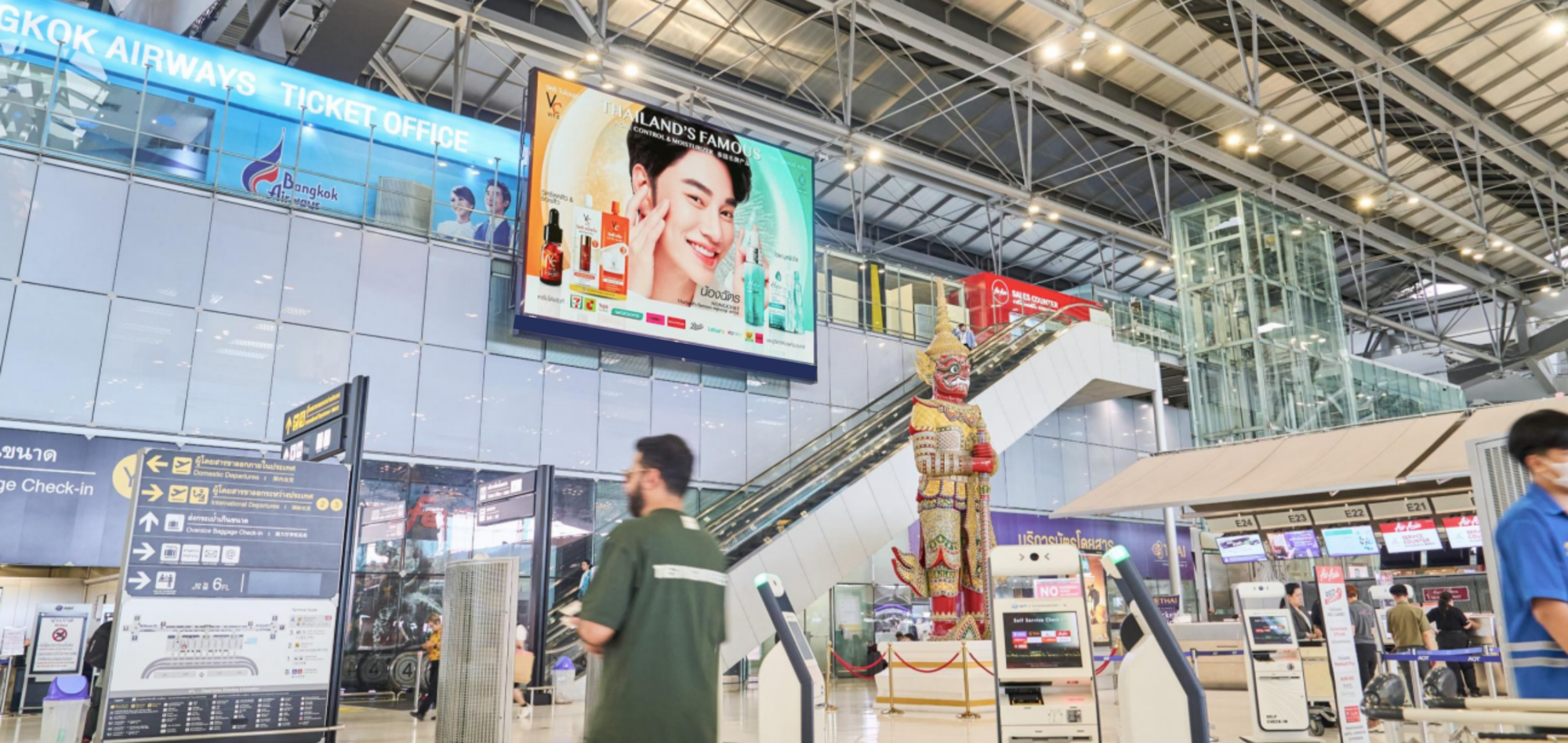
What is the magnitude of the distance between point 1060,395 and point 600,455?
951cm

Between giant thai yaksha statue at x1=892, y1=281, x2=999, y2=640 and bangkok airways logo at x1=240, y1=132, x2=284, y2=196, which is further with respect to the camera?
bangkok airways logo at x1=240, y1=132, x2=284, y2=196

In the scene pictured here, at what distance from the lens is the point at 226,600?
782 centimetres

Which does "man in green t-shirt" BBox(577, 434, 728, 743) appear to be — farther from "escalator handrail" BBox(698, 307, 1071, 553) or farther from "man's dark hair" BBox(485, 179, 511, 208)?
"man's dark hair" BBox(485, 179, 511, 208)

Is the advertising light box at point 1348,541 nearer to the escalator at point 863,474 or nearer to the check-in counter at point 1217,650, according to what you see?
the check-in counter at point 1217,650

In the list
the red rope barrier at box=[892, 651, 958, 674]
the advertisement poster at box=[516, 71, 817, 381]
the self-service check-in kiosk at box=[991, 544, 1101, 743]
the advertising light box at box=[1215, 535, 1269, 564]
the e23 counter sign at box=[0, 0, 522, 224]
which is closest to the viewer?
the self-service check-in kiosk at box=[991, 544, 1101, 743]

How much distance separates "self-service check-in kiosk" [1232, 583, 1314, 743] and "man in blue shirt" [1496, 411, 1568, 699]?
235 inches

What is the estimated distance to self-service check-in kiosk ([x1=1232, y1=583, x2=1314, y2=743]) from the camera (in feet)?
29.6

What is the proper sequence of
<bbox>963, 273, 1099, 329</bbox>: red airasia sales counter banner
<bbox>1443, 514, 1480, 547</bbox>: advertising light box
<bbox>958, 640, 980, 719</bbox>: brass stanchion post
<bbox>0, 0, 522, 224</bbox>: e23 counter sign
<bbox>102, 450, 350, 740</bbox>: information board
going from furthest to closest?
<bbox>963, 273, 1099, 329</bbox>: red airasia sales counter banner → <bbox>1443, 514, 1480, 547</bbox>: advertising light box → <bbox>0, 0, 522, 224</bbox>: e23 counter sign → <bbox>958, 640, 980, 719</bbox>: brass stanchion post → <bbox>102, 450, 350, 740</bbox>: information board

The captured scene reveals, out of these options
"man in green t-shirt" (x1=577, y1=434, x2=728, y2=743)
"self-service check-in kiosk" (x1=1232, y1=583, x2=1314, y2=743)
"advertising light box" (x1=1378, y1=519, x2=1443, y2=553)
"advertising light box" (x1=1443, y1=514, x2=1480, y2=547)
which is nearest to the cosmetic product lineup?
"advertising light box" (x1=1378, y1=519, x2=1443, y2=553)

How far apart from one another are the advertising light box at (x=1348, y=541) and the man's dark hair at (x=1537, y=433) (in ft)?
48.2

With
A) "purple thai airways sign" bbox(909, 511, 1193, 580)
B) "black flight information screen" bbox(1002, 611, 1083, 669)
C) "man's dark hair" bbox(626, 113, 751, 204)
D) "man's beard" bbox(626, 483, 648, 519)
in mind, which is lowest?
"black flight information screen" bbox(1002, 611, 1083, 669)

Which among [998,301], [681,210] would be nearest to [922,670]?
[681,210]

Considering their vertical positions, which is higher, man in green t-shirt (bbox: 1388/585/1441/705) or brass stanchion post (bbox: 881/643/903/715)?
man in green t-shirt (bbox: 1388/585/1441/705)

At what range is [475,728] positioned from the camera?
8.45 metres
